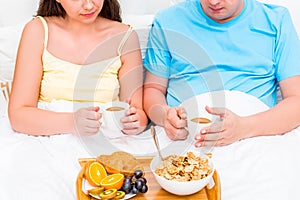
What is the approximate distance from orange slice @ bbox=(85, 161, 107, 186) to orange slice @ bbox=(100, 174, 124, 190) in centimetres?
2

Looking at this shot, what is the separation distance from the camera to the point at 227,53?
1.63 metres

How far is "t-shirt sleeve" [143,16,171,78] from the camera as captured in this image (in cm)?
165

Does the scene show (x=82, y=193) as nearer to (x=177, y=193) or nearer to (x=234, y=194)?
(x=177, y=193)

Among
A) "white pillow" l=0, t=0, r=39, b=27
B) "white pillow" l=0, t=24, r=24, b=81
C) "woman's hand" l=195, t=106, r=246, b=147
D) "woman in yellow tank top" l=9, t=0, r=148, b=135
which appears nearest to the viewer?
"woman's hand" l=195, t=106, r=246, b=147

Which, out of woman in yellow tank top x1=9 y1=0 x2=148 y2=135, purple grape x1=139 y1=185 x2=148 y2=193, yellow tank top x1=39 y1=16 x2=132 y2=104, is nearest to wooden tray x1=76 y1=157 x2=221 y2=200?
purple grape x1=139 y1=185 x2=148 y2=193

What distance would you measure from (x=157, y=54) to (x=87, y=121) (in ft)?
1.29

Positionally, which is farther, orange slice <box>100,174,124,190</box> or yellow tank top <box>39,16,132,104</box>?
yellow tank top <box>39,16,132,104</box>

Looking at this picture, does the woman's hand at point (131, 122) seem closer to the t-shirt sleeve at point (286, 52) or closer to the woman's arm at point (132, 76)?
the woman's arm at point (132, 76)

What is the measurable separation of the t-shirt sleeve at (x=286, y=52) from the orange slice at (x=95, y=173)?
27.6 inches

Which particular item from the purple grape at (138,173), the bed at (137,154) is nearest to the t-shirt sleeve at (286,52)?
the bed at (137,154)

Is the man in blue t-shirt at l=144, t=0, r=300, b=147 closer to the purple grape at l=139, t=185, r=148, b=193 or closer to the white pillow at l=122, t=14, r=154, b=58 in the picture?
the white pillow at l=122, t=14, r=154, b=58

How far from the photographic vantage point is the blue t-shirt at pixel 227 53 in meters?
Result: 1.61

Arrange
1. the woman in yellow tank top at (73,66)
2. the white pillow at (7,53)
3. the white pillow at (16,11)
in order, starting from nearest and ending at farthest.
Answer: the woman in yellow tank top at (73,66), the white pillow at (7,53), the white pillow at (16,11)

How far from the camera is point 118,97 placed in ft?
5.41
